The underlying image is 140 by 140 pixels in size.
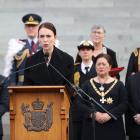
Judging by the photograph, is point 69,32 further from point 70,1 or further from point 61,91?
point 61,91

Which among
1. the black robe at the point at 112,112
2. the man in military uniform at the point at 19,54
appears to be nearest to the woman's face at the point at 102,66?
the black robe at the point at 112,112

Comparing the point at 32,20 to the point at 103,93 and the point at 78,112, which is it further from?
the point at 103,93

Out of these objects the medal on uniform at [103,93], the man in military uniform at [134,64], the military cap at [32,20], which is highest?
the military cap at [32,20]

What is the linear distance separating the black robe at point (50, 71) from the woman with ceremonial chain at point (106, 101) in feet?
3.14

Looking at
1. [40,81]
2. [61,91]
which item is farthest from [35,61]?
[61,91]

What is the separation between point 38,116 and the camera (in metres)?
6.65

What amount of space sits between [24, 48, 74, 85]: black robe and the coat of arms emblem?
459 mm

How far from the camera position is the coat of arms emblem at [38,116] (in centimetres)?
663

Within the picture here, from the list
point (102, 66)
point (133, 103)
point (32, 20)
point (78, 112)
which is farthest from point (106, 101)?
point (32, 20)

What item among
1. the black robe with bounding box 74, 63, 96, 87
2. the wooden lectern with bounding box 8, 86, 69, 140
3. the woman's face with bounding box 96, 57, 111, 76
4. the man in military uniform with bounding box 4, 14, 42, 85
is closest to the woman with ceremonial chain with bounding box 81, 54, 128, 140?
the woman's face with bounding box 96, 57, 111, 76

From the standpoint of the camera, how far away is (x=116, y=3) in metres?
11.1

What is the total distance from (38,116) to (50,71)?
1.94 ft

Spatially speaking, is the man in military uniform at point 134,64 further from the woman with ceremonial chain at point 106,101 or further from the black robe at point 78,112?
the woman with ceremonial chain at point 106,101

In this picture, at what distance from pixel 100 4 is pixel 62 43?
0.95 meters
